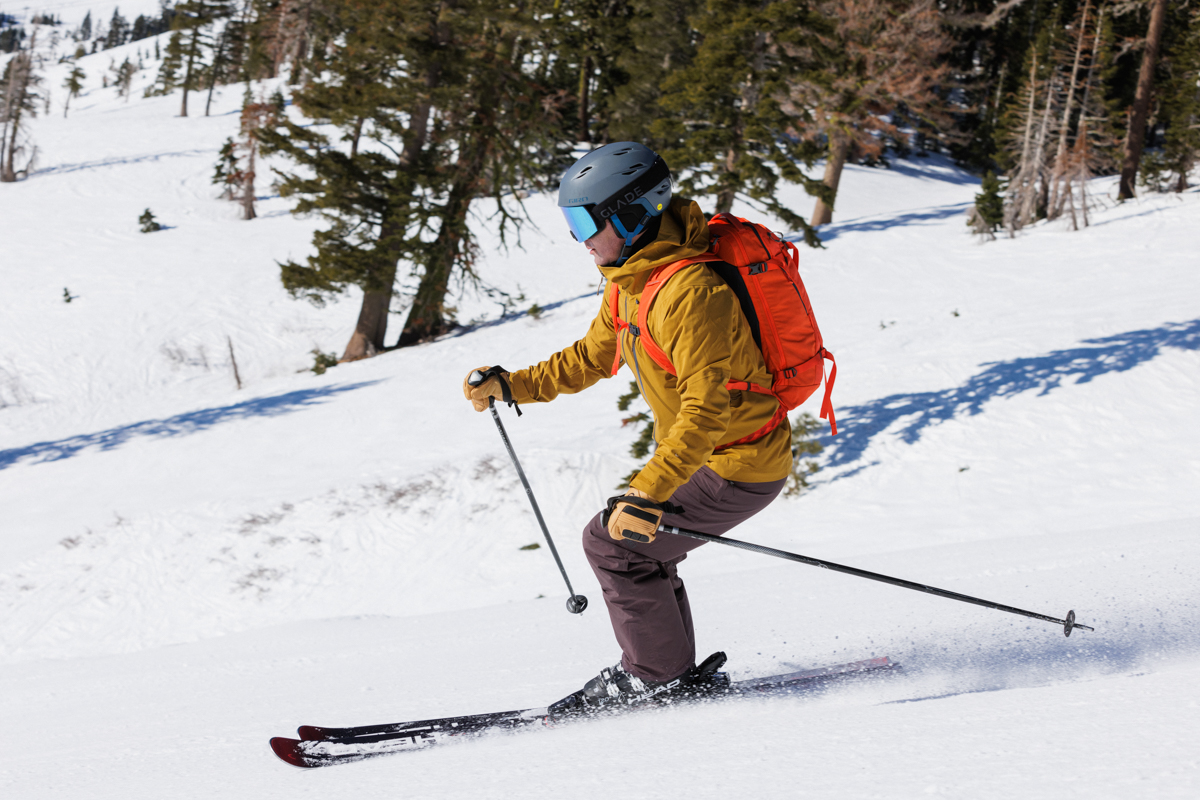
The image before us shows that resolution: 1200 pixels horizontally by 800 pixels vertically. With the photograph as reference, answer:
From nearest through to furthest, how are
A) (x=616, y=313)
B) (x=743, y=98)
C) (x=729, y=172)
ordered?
(x=616, y=313) < (x=729, y=172) < (x=743, y=98)

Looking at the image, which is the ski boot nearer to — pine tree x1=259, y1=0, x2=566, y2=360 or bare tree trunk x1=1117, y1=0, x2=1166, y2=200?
pine tree x1=259, y1=0, x2=566, y2=360

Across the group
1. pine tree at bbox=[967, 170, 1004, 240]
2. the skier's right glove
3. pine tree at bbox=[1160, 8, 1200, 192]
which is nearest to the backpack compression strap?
the skier's right glove

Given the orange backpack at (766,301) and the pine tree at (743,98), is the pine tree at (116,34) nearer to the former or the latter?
the pine tree at (743,98)

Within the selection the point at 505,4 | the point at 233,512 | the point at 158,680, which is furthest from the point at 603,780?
the point at 505,4

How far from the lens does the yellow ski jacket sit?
2486mm

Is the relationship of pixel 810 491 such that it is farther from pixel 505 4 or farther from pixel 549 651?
pixel 505 4

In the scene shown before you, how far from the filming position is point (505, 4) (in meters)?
13.0

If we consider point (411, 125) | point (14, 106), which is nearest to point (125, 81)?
point (14, 106)

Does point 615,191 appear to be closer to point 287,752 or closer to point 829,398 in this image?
point 829,398

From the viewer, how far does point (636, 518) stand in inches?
97.9

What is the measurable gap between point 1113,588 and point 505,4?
40.8ft

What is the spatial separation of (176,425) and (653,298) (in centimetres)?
1192

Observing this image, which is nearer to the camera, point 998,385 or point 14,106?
point 998,385

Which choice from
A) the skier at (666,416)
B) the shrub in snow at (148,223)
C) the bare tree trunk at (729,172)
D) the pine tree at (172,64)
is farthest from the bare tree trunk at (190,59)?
the skier at (666,416)
